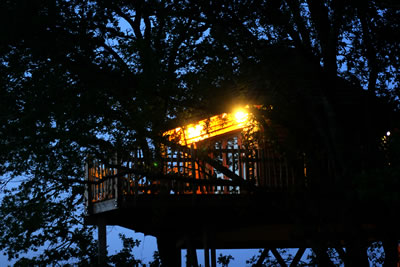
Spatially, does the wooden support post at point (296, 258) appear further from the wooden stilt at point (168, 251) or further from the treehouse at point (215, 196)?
the wooden stilt at point (168, 251)

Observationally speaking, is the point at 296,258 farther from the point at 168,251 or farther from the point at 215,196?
the point at 215,196

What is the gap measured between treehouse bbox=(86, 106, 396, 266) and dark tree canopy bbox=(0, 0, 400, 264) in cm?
63

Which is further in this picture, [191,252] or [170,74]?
[191,252]

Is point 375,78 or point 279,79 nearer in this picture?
point 279,79

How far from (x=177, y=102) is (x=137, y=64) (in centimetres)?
126

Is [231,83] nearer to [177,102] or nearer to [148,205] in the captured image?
[177,102]

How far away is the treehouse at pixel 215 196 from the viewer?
447 inches

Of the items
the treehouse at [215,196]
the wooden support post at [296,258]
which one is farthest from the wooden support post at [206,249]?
the wooden support post at [296,258]

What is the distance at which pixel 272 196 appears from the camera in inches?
453

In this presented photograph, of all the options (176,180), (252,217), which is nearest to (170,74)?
(176,180)

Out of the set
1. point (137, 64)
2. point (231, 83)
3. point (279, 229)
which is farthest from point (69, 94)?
point (279, 229)

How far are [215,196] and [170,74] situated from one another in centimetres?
359

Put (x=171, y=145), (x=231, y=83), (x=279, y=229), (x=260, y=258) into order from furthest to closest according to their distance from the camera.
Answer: (x=260, y=258)
(x=279, y=229)
(x=231, y=83)
(x=171, y=145)

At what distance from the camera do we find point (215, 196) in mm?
13906
